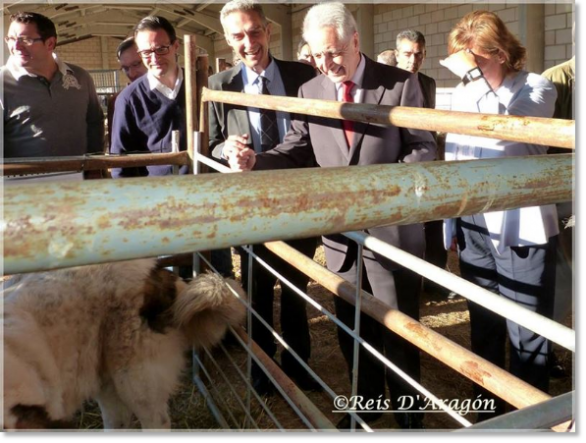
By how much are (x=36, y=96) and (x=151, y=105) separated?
3.35ft

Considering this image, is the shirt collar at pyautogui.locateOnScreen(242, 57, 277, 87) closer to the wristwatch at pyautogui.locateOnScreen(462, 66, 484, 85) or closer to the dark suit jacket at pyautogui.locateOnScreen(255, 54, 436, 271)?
the dark suit jacket at pyautogui.locateOnScreen(255, 54, 436, 271)

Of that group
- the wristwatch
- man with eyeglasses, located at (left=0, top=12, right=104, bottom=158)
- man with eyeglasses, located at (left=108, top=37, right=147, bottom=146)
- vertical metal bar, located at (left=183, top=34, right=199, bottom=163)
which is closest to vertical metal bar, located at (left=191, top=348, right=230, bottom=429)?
vertical metal bar, located at (left=183, top=34, right=199, bottom=163)

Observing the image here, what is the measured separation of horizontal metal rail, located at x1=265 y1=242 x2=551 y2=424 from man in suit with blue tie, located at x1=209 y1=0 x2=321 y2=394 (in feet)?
3.60

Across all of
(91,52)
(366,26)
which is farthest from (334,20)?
(91,52)

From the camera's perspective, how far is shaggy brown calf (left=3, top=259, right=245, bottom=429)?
206 centimetres

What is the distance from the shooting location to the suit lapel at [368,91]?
2160 mm

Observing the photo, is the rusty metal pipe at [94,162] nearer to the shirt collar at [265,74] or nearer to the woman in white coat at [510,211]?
the shirt collar at [265,74]

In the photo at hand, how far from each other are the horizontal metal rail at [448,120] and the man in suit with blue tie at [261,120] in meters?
0.50

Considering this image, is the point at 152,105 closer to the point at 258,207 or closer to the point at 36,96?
the point at 36,96

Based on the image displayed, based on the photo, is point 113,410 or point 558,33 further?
point 558,33

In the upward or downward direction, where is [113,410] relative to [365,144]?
downward

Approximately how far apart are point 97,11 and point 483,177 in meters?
21.0

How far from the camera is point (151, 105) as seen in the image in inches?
119

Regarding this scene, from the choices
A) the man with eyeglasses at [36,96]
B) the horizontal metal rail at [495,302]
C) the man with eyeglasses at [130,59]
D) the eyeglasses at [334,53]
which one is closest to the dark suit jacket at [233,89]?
the eyeglasses at [334,53]
